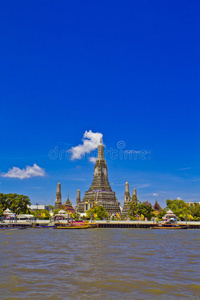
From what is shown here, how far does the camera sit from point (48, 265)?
19.4m

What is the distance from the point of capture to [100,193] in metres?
144

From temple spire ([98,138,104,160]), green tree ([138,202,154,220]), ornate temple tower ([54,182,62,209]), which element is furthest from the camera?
ornate temple tower ([54,182,62,209])

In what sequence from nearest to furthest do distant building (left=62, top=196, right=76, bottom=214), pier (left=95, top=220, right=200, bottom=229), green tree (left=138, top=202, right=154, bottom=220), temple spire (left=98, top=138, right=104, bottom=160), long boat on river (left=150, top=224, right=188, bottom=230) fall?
long boat on river (left=150, top=224, right=188, bottom=230) < pier (left=95, top=220, right=200, bottom=229) < green tree (left=138, top=202, right=154, bottom=220) < distant building (left=62, top=196, right=76, bottom=214) < temple spire (left=98, top=138, right=104, bottom=160)

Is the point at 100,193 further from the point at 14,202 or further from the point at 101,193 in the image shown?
the point at 14,202

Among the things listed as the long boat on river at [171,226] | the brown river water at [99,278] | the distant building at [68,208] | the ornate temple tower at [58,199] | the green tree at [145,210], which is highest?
the ornate temple tower at [58,199]

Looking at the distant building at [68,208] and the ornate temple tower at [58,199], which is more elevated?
the ornate temple tower at [58,199]

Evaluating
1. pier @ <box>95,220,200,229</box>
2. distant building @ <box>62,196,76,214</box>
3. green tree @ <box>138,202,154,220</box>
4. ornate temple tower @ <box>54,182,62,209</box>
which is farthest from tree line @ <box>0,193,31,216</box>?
ornate temple tower @ <box>54,182,62,209</box>

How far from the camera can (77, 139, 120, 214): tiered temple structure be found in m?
140

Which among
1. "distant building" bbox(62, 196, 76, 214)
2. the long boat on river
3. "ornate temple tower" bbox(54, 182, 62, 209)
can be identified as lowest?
the long boat on river

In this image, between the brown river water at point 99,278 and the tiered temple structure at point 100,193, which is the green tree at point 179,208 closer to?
the tiered temple structure at point 100,193

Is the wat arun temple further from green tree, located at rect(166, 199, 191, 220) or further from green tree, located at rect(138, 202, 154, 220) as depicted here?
green tree, located at rect(138, 202, 154, 220)

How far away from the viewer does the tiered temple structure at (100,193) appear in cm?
14025

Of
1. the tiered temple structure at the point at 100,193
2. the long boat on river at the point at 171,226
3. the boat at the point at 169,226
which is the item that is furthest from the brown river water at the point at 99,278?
the tiered temple structure at the point at 100,193

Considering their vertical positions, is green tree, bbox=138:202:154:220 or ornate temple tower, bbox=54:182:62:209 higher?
ornate temple tower, bbox=54:182:62:209
